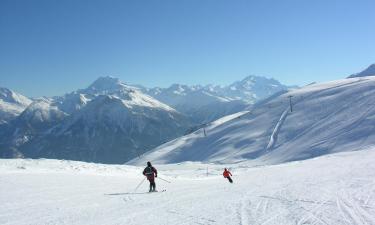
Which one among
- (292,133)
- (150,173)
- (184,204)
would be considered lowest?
(184,204)

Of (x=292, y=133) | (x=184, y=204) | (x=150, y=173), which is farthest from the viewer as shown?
(x=292, y=133)

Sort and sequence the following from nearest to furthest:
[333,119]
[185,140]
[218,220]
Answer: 1. [218,220]
2. [333,119]
3. [185,140]

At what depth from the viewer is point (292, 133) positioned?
353ft

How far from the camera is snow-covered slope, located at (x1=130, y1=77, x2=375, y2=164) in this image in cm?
8600

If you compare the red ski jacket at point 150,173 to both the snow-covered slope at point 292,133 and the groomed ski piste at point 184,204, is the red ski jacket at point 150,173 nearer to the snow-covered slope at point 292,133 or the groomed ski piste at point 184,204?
the groomed ski piste at point 184,204

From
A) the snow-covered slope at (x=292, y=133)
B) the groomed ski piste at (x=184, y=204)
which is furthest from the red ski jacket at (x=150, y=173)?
the snow-covered slope at (x=292, y=133)

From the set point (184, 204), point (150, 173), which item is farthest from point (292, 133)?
point (184, 204)

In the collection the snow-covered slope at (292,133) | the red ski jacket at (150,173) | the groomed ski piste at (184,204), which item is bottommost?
the groomed ski piste at (184,204)

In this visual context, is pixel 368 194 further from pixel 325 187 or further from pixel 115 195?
pixel 115 195

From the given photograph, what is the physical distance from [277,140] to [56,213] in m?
93.7

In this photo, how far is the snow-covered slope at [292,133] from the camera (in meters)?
86.0

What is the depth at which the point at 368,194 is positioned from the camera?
18906mm

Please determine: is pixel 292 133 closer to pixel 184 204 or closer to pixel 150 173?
pixel 150 173

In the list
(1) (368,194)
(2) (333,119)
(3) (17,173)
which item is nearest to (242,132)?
(2) (333,119)
